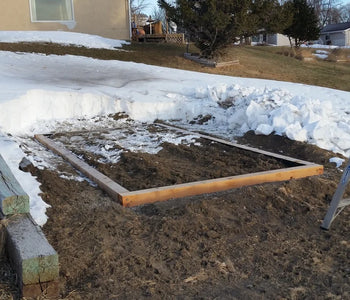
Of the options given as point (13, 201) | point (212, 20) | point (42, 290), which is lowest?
point (42, 290)

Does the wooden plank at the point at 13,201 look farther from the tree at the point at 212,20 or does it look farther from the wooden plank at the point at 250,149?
the tree at the point at 212,20

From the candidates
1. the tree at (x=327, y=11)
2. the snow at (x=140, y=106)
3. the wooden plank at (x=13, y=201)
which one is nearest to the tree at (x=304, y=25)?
the snow at (x=140, y=106)

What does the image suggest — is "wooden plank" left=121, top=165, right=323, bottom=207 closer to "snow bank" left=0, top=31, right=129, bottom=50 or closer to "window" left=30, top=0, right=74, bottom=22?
"snow bank" left=0, top=31, right=129, bottom=50

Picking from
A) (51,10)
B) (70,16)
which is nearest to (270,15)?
(70,16)

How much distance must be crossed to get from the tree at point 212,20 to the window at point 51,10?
15.0 feet

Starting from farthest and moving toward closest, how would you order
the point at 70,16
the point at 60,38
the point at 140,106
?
the point at 70,16 → the point at 60,38 → the point at 140,106

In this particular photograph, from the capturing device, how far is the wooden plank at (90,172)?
171 inches

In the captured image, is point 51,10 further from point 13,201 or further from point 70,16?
point 13,201

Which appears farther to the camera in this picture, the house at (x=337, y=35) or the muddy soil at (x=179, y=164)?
the house at (x=337, y=35)

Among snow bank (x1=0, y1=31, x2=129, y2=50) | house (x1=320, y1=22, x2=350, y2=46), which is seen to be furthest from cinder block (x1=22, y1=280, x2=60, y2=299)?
house (x1=320, y1=22, x2=350, y2=46)

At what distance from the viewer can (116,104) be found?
905cm

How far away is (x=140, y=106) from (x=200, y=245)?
5896mm

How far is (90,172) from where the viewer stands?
4988mm

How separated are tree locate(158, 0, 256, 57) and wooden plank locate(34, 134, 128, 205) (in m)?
11.0
